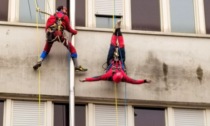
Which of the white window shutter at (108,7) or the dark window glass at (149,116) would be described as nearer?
the dark window glass at (149,116)

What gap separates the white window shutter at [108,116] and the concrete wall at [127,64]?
0.32 metres

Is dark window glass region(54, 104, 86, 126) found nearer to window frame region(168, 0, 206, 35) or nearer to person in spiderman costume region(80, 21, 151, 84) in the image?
person in spiderman costume region(80, 21, 151, 84)

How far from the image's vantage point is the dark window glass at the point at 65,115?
20.8 metres

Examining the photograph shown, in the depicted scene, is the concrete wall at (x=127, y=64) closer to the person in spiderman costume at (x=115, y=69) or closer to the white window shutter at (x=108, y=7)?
the person in spiderman costume at (x=115, y=69)

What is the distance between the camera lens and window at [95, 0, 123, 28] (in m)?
22.2

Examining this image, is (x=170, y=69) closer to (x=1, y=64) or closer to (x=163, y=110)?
(x=163, y=110)

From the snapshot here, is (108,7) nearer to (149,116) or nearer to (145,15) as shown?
(145,15)

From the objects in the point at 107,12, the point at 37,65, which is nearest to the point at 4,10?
the point at 37,65

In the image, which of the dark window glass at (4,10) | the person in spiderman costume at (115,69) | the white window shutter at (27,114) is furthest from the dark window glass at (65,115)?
the dark window glass at (4,10)

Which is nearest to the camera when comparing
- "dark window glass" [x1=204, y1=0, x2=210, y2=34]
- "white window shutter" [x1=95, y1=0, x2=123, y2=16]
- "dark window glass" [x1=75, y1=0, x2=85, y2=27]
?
"dark window glass" [x1=75, y1=0, x2=85, y2=27]

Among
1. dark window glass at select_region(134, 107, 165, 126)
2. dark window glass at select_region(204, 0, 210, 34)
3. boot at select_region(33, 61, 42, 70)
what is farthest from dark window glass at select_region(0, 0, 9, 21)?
dark window glass at select_region(204, 0, 210, 34)

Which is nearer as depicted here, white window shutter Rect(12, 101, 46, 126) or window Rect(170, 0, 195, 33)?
white window shutter Rect(12, 101, 46, 126)

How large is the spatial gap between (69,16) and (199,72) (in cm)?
389

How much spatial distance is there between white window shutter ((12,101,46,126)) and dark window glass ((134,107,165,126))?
8.31 ft
